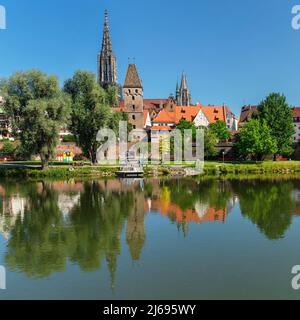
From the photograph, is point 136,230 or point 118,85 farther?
point 118,85

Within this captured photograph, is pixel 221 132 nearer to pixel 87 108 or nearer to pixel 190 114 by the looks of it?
pixel 190 114

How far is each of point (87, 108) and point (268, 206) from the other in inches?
1210

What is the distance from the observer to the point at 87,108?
5091cm

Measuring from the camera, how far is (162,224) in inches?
844

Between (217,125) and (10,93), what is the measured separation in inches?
1766

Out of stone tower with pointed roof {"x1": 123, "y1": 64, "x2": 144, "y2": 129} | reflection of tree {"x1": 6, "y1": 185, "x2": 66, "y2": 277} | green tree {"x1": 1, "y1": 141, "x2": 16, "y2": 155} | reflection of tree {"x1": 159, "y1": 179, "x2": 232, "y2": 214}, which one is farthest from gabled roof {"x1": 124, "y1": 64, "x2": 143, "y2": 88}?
reflection of tree {"x1": 6, "y1": 185, "x2": 66, "y2": 277}

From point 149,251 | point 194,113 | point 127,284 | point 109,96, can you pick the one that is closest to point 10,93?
point 109,96

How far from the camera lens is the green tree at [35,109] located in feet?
144

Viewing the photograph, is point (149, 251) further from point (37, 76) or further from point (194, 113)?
point (194, 113)

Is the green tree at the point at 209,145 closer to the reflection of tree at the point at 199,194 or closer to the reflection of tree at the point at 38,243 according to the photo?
the reflection of tree at the point at 199,194

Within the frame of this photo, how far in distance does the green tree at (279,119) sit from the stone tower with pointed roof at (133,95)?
78.9 ft

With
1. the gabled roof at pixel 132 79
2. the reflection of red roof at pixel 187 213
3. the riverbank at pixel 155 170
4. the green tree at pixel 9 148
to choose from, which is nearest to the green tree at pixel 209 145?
the riverbank at pixel 155 170

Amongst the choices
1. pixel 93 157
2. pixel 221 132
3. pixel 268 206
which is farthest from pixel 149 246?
pixel 221 132
